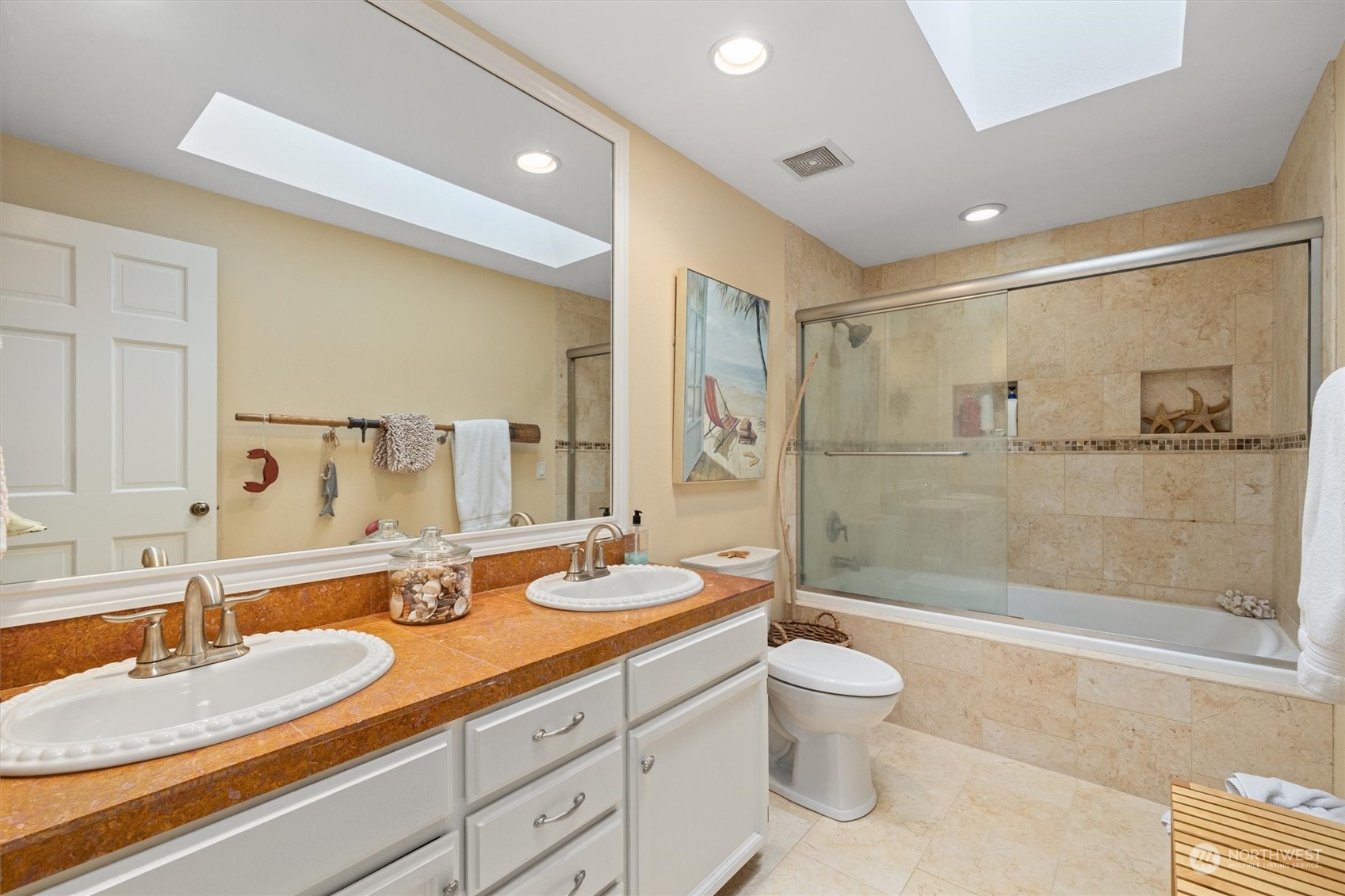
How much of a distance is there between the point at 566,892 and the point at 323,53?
185 cm

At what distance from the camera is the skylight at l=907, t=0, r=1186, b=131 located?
1.76 meters

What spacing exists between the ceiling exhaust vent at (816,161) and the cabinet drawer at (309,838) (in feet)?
7.43

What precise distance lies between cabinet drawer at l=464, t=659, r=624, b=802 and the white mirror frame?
0.59 m

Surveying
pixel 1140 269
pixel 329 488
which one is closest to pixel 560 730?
pixel 329 488

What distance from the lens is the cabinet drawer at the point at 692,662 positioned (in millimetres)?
1299

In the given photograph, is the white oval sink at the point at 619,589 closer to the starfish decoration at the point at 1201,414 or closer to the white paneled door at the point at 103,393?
the white paneled door at the point at 103,393

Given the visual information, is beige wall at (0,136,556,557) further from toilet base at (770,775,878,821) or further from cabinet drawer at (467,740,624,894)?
toilet base at (770,775,878,821)

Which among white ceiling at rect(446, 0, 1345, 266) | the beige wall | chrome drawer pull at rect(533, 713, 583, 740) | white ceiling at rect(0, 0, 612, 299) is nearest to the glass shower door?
white ceiling at rect(446, 0, 1345, 266)

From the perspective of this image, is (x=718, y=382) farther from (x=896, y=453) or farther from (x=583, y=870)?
(x=583, y=870)

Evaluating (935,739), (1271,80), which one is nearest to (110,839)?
(935,739)

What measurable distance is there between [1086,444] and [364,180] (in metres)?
3.37

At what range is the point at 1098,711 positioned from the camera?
213 centimetres

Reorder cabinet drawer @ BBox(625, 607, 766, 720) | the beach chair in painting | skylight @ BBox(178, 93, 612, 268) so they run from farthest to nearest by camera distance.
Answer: the beach chair in painting → cabinet drawer @ BBox(625, 607, 766, 720) → skylight @ BBox(178, 93, 612, 268)

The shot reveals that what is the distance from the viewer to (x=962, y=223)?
3.02 metres
